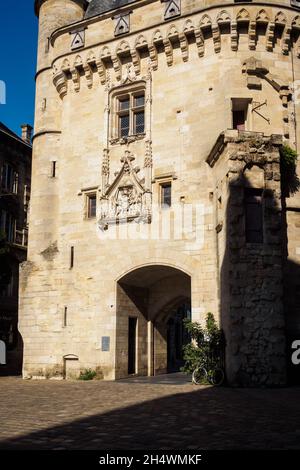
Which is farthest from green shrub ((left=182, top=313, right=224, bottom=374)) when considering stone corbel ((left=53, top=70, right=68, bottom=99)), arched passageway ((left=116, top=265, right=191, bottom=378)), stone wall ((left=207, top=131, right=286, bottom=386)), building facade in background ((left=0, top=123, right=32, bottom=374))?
building facade in background ((left=0, top=123, right=32, bottom=374))

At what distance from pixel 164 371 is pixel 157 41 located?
11.5 m

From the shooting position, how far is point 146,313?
1886 cm

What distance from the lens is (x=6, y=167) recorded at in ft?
101

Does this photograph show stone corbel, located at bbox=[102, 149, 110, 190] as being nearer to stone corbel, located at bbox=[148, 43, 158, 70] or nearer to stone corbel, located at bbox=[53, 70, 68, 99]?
stone corbel, located at bbox=[148, 43, 158, 70]

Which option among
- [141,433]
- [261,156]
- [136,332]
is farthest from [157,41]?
[141,433]

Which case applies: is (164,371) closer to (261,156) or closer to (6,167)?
(261,156)

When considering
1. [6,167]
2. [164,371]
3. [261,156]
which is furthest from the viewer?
[6,167]

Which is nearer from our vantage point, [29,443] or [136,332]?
[29,443]

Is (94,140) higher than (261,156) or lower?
higher

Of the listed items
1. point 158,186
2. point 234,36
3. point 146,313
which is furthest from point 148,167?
point 146,313

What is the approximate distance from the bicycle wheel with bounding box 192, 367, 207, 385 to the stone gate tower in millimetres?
1232

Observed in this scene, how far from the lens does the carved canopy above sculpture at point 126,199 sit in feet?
56.4

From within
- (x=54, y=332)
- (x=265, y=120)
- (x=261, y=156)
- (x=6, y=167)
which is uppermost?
(x=6, y=167)

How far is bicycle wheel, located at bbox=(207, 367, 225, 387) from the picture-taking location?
1371cm
